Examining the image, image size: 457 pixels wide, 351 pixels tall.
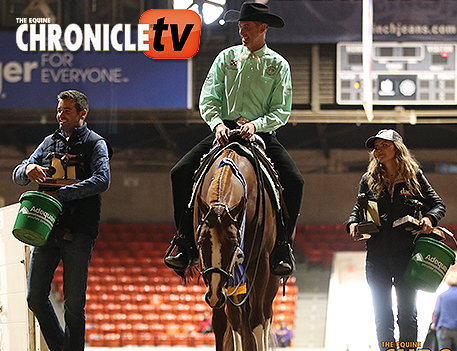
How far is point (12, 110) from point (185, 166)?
5109 mm

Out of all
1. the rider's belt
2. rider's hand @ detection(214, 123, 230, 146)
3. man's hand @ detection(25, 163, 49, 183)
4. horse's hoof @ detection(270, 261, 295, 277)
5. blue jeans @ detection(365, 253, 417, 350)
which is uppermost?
the rider's belt

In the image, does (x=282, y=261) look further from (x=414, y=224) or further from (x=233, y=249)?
(x=414, y=224)

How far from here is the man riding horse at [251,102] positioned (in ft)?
11.9

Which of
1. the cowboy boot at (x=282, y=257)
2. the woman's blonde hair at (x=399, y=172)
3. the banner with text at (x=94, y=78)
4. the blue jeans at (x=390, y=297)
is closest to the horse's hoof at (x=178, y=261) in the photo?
the cowboy boot at (x=282, y=257)

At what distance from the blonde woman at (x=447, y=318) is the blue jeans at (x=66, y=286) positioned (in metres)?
3.24

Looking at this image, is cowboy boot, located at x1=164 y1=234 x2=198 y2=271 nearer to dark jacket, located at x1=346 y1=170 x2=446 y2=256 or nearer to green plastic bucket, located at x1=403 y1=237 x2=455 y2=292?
dark jacket, located at x1=346 y1=170 x2=446 y2=256

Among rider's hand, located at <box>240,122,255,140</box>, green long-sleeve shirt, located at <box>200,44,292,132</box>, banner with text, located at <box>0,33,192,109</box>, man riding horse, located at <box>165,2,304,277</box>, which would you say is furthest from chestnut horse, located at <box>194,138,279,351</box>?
banner with text, located at <box>0,33,192,109</box>

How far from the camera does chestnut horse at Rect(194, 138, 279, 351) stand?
9.08ft

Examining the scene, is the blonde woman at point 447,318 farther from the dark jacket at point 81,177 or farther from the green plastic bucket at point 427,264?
the dark jacket at point 81,177

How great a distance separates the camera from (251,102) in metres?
3.72

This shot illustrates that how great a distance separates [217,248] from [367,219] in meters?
1.34

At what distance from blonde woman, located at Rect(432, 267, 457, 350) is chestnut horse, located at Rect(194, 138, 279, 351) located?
2486 millimetres

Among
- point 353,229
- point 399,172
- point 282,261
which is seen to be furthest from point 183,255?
point 399,172

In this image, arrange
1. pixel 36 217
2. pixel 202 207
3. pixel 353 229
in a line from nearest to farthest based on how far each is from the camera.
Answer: pixel 202 207, pixel 36 217, pixel 353 229
